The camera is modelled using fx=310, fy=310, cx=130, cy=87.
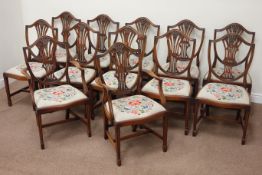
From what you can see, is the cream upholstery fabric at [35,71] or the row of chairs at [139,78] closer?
the row of chairs at [139,78]

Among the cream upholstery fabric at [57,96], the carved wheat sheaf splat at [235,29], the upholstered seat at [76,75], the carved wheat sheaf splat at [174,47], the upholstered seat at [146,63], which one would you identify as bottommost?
the cream upholstery fabric at [57,96]

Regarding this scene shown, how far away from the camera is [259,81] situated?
3.72 metres

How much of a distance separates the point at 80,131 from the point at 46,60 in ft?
2.63

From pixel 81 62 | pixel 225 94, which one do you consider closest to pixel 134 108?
pixel 225 94

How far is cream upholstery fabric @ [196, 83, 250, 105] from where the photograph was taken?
113 inches

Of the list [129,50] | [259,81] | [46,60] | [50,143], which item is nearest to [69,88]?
[46,60]

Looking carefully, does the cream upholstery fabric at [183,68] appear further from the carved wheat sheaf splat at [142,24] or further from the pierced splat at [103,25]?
the pierced splat at [103,25]

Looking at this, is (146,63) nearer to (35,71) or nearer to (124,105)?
(124,105)

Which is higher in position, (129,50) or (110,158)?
(129,50)

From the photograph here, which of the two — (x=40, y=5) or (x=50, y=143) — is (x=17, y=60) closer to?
(x=40, y=5)

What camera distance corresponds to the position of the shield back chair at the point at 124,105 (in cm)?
259

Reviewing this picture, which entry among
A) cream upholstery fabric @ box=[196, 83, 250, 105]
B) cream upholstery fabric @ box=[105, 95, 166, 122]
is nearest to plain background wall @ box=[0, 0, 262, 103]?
cream upholstery fabric @ box=[196, 83, 250, 105]

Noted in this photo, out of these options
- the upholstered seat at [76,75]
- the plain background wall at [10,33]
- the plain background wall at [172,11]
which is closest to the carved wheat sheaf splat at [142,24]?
the plain background wall at [172,11]

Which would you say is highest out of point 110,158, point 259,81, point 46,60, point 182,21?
point 182,21
